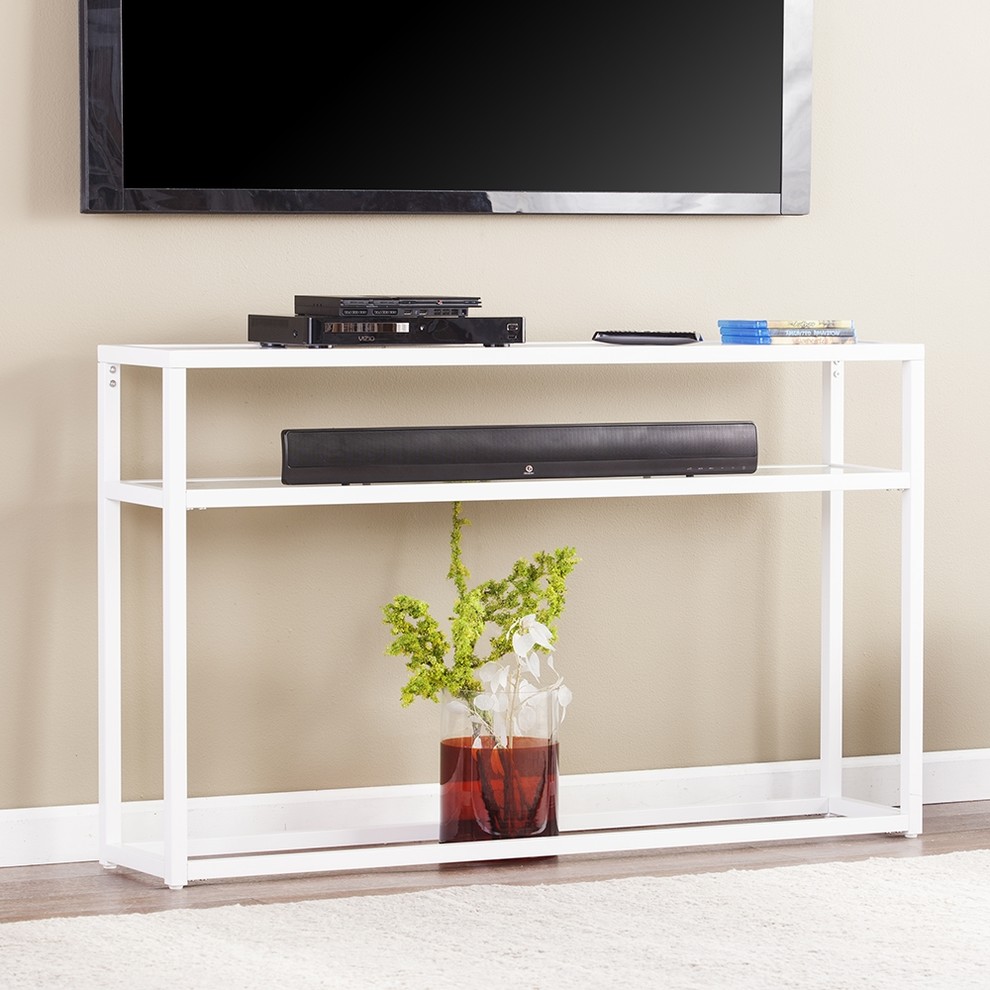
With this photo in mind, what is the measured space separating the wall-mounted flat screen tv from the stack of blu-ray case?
32 cm

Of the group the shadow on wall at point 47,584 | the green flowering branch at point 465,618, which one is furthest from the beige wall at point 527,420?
the green flowering branch at point 465,618

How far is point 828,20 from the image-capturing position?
10.1 ft

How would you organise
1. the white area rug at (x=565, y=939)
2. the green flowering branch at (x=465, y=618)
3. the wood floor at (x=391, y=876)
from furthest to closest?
the green flowering branch at (x=465, y=618) → the wood floor at (x=391, y=876) → the white area rug at (x=565, y=939)

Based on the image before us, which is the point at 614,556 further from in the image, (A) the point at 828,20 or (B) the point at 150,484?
(A) the point at 828,20

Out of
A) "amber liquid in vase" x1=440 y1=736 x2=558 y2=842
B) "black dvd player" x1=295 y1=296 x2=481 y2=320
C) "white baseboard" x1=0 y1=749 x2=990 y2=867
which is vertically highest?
"black dvd player" x1=295 y1=296 x2=481 y2=320

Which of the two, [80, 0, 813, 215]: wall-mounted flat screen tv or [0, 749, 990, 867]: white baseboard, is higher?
[80, 0, 813, 215]: wall-mounted flat screen tv

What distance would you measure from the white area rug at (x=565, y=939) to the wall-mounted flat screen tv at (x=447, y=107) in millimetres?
1146

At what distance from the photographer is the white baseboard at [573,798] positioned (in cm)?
275

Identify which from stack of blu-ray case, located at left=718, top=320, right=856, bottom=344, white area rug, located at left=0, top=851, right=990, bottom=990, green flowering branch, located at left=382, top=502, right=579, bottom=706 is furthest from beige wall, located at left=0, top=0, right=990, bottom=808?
white area rug, located at left=0, top=851, right=990, bottom=990

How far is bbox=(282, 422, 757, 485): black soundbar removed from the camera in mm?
2553

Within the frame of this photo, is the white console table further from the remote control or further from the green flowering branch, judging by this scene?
the green flowering branch

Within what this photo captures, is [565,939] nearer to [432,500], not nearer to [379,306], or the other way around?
[432,500]

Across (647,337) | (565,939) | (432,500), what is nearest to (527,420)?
(647,337)

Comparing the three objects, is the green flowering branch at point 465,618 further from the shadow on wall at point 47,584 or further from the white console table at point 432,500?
the shadow on wall at point 47,584
